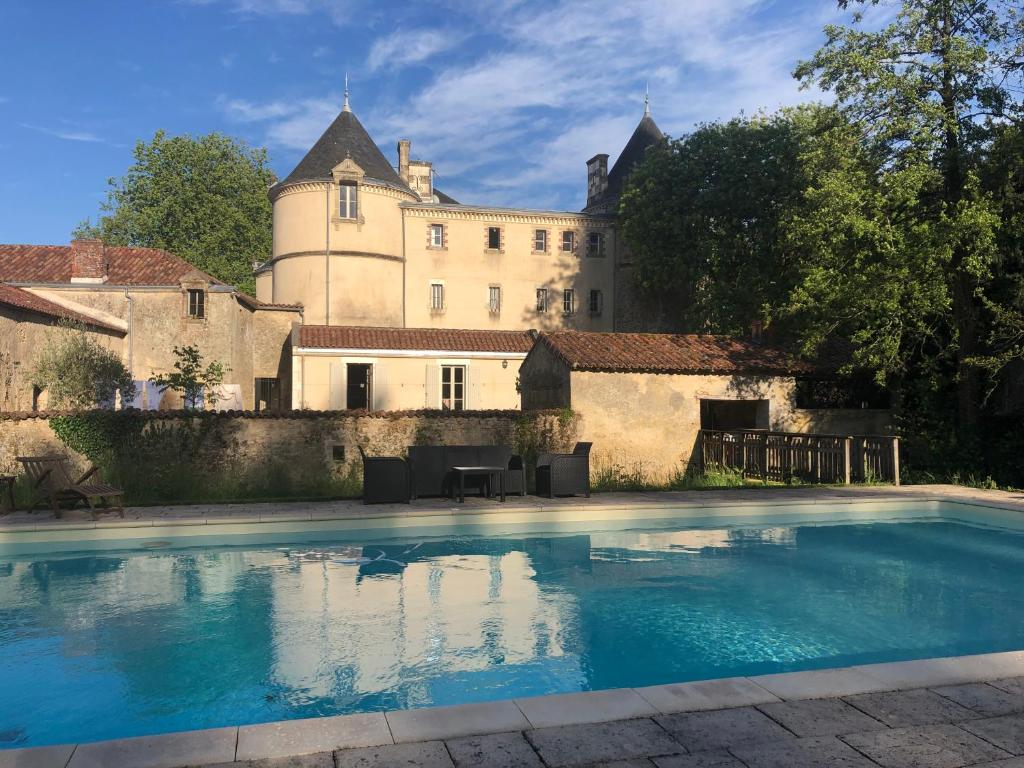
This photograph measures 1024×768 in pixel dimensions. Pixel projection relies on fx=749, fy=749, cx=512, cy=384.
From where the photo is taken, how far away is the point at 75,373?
2148 centimetres

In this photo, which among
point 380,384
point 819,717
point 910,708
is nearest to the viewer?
point 819,717

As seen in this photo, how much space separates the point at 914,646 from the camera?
6.43 metres

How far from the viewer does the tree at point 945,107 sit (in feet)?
55.5

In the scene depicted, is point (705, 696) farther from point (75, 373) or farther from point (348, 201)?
point (348, 201)

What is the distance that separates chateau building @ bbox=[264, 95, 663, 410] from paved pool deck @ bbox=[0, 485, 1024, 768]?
25.3 metres

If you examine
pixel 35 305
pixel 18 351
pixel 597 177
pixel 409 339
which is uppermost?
pixel 597 177

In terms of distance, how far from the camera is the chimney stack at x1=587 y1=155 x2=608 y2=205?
45.2m

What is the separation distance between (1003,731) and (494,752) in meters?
2.56

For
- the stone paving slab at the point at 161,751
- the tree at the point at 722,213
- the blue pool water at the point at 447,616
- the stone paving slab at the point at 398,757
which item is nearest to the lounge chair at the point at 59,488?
the blue pool water at the point at 447,616

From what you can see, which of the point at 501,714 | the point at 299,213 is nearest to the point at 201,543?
the point at 501,714

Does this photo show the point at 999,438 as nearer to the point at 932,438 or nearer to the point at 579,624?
the point at 932,438

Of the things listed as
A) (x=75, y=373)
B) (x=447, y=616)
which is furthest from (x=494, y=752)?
(x=75, y=373)

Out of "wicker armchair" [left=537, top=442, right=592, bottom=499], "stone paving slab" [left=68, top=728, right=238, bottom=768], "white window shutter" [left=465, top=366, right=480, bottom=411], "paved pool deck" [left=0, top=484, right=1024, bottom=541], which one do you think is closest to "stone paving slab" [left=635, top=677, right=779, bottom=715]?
"stone paving slab" [left=68, top=728, right=238, bottom=768]

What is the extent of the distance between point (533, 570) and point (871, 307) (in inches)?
427
